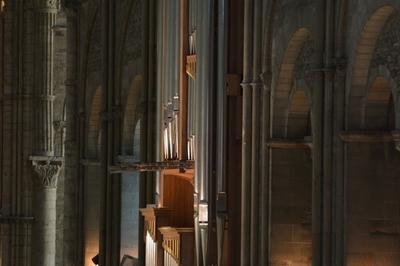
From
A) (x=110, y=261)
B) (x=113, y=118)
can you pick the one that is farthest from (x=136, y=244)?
(x=113, y=118)

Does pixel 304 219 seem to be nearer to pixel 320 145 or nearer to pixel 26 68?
pixel 320 145

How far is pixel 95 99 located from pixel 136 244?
529cm

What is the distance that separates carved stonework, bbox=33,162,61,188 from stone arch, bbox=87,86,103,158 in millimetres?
6211

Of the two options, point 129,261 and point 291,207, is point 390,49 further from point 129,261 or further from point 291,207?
point 129,261

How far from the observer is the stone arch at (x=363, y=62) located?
63.1 feet

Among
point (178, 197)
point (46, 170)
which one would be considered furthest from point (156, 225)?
point (46, 170)

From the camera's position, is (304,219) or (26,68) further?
(26,68)

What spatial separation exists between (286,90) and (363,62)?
3.29m

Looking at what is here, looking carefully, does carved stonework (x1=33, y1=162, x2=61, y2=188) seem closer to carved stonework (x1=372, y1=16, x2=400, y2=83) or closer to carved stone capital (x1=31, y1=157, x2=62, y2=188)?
carved stone capital (x1=31, y1=157, x2=62, y2=188)

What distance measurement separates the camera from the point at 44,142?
43719 mm

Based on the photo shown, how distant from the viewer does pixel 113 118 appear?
33.7 meters

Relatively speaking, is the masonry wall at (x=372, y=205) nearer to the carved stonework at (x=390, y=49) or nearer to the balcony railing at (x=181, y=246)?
the carved stonework at (x=390, y=49)

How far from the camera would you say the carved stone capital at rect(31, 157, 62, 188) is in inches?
1713

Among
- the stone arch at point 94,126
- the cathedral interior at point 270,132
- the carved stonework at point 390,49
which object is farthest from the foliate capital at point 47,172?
the carved stonework at point 390,49
